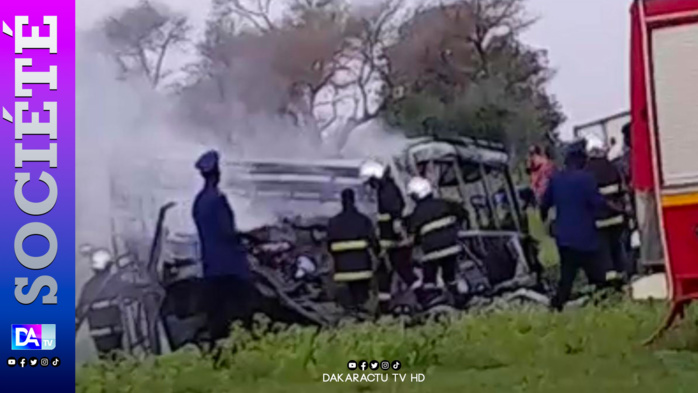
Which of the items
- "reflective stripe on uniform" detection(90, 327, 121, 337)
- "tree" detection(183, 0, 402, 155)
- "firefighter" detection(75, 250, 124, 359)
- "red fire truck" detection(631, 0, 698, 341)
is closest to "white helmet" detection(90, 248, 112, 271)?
"firefighter" detection(75, 250, 124, 359)

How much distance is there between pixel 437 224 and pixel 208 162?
27.9 inches

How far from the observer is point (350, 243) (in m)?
5.70

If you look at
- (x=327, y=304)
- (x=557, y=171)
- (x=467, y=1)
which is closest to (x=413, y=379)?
(x=327, y=304)

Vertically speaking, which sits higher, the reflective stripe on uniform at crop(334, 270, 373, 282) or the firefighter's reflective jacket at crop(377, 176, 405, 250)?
the firefighter's reflective jacket at crop(377, 176, 405, 250)

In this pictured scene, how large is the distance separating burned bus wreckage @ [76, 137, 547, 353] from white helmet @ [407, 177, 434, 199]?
2cm

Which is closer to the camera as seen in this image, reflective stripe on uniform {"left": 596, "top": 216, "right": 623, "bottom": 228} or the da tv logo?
the da tv logo

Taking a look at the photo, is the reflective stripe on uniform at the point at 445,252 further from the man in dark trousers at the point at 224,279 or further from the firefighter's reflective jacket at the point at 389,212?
the man in dark trousers at the point at 224,279

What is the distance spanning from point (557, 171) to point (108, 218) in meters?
1.36

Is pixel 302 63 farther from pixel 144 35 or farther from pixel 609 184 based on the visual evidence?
pixel 609 184

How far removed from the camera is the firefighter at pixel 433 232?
18.7 ft

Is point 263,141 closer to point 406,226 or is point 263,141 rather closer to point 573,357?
point 406,226

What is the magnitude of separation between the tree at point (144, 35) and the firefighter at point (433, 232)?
827 millimetres

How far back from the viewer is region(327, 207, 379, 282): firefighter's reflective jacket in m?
5.70

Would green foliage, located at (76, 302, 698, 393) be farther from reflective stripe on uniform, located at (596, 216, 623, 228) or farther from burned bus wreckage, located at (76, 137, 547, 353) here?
reflective stripe on uniform, located at (596, 216, 623, 228)
